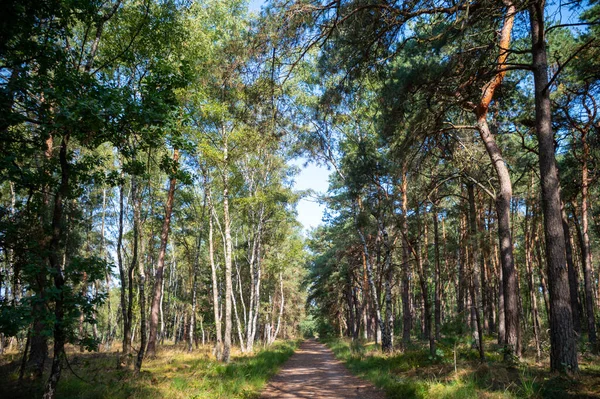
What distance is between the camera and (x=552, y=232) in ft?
21.4

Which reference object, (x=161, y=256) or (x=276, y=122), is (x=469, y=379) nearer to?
(x=276, y=122)

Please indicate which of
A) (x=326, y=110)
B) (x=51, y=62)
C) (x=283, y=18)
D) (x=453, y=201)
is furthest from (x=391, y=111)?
(x=453, y=201)

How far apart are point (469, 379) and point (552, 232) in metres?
3.55

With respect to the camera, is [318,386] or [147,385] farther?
[318,386]

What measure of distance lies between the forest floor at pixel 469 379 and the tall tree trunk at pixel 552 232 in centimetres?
47

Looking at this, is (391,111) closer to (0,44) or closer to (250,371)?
(0,44)

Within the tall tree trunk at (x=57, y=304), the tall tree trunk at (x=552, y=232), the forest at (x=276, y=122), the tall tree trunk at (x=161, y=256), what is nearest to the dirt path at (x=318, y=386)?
the forest at (x=276, y=122)

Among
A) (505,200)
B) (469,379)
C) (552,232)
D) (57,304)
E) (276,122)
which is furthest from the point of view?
(505,200)

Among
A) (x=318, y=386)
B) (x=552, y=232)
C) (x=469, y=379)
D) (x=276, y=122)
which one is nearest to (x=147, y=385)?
(x=318, y=386)

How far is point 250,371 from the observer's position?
10.2m

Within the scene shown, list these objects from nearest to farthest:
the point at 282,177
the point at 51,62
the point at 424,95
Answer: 1. the point at 51,62
2. the point at 424,95
3. the point at 282,177

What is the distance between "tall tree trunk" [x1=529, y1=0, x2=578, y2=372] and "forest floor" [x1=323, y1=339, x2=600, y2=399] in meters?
0.47

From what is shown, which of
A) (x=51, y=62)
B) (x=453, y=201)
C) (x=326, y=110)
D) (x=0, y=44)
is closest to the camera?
(x=0, y=44)

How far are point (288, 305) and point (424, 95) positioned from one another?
38.8m
